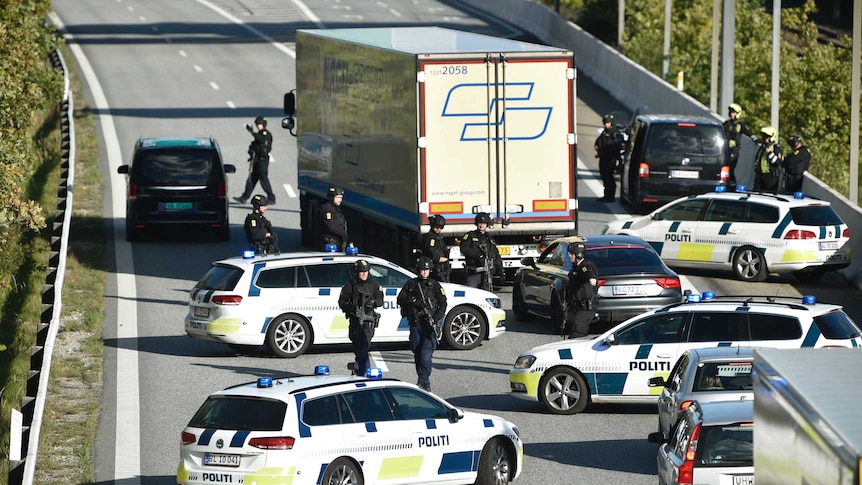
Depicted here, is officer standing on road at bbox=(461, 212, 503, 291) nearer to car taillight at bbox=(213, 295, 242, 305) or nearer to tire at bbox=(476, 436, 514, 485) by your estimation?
car taillight at bbox=(213, 295, 242, 305)

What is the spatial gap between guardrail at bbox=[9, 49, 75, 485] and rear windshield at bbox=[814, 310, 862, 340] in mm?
7896

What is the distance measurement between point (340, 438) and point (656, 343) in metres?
5.08

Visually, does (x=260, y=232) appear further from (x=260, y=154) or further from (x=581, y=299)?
(x=260, y=154)

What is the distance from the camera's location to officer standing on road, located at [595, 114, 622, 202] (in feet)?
105

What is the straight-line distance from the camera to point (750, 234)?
25.4 meters

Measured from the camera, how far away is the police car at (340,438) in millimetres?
12953

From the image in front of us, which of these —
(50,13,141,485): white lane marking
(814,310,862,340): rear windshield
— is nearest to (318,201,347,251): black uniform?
(50,13,141,485): white lane marking

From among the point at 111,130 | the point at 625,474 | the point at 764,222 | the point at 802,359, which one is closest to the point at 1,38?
the point at 625,474

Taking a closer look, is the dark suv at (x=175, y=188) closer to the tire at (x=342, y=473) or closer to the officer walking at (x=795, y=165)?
the officer walking at (x=795, y=165)

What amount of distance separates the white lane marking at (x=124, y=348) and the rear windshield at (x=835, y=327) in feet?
23.2

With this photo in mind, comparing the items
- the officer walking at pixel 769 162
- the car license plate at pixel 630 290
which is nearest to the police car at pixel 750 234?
the officer walking at pixel 769 162

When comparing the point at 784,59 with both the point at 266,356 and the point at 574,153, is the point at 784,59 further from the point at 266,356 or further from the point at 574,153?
the point at 266,356

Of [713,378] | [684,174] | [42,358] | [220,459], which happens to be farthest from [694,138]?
[220,459]

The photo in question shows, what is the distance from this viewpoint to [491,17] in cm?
6481
